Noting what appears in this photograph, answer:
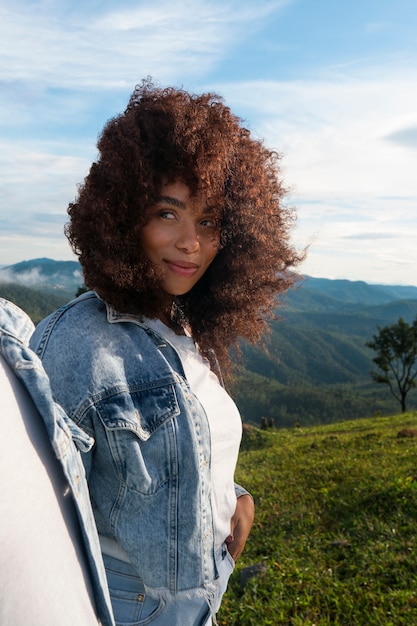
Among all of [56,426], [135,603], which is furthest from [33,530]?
[135,603]

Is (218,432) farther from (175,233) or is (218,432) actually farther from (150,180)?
(150,180)

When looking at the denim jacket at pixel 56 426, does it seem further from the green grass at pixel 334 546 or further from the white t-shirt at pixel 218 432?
the green grass at pixel 334 546

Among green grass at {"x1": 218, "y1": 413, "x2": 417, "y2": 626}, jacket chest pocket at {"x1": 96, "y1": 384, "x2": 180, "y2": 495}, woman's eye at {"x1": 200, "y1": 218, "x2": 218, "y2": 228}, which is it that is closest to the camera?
jacket chest pocket at {"x1": 96, "y1": 384, "x2": 180, "y2": 495}

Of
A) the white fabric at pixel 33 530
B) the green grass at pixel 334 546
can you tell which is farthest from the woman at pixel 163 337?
the green grass at pixel 334 546

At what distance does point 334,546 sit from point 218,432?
14.0 feet

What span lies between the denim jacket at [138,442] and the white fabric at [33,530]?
76 centimetres

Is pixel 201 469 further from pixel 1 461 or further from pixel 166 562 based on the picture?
pixel 1 461

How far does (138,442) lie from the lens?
1.74 meters

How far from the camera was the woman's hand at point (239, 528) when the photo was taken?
2266 millimetres

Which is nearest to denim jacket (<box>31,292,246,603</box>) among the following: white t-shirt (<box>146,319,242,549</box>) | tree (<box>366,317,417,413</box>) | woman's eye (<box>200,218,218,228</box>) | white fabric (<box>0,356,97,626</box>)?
white t-shirt (<box>146,319,242,549</box>)

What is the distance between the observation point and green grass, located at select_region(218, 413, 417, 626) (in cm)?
441

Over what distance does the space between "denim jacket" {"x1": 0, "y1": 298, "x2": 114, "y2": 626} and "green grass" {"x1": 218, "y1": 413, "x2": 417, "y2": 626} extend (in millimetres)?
3867

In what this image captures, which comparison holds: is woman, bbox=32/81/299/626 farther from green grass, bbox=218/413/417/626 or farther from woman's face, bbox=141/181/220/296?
green grass, bbox=218/413/417/626

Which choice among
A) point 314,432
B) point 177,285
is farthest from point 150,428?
point 314,432
